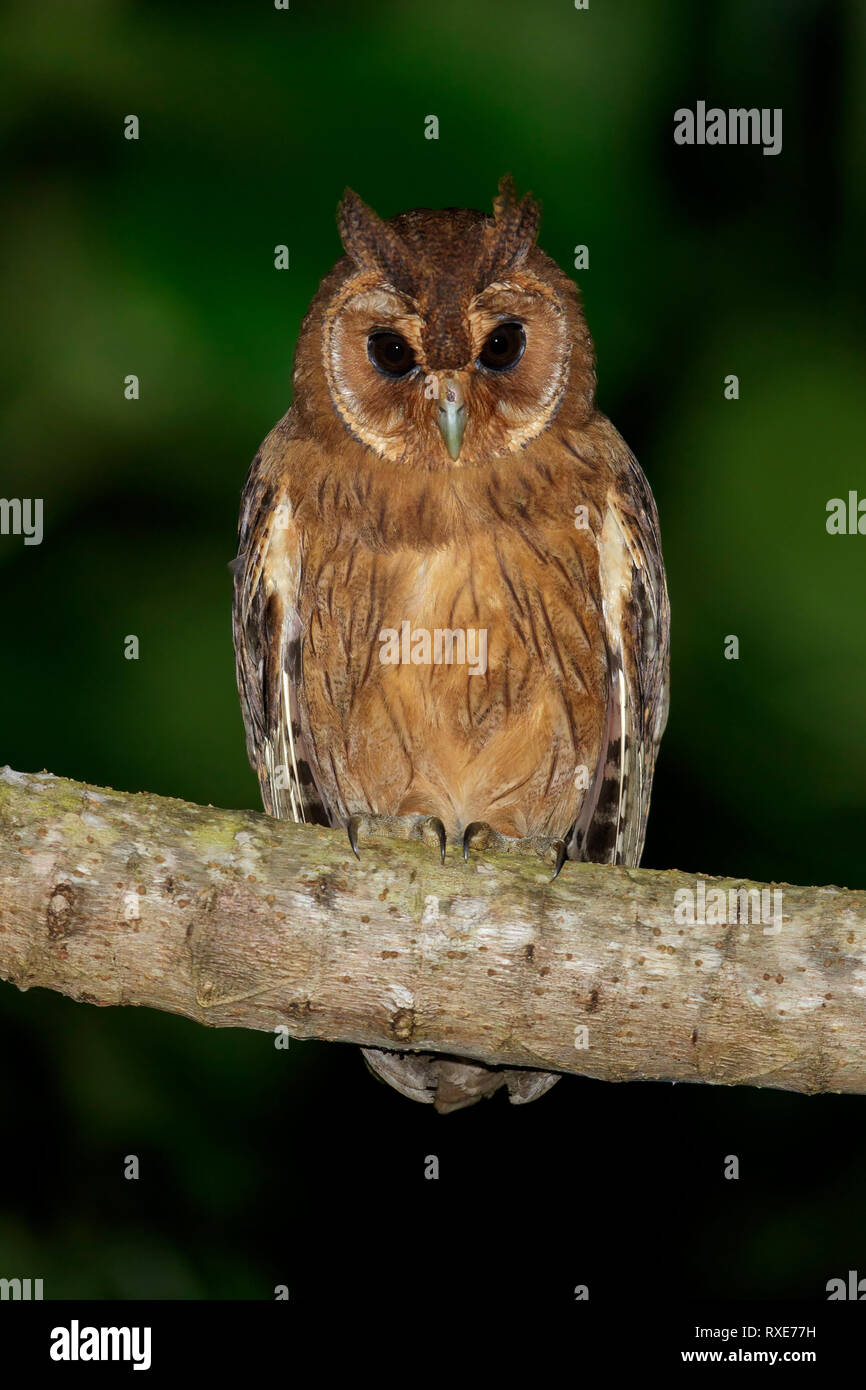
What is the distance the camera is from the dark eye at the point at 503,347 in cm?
293

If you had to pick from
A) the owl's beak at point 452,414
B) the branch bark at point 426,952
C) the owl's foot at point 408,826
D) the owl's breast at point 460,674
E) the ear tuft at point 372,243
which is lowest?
the branch bark at point 426,952

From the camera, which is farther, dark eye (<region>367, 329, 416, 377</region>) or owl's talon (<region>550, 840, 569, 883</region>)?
dark eye (<region>367, 329, 416, 377</region>)

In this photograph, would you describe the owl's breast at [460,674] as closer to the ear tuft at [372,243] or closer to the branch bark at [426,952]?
the ear tuft at [372,243]

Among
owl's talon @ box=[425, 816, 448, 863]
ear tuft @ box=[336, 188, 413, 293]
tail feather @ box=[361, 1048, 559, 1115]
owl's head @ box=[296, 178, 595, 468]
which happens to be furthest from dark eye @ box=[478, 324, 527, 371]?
tail feather @ box=[361, 1048, 559, 1115]

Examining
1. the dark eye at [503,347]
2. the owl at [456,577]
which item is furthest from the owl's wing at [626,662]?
the dark eye at [503,347]

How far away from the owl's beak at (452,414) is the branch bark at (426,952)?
38.9 inches

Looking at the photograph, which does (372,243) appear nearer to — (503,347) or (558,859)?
(503,347)

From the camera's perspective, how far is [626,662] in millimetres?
3238

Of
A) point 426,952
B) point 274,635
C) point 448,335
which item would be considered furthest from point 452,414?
point 426,952

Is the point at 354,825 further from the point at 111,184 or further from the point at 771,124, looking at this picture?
the point at 771,124

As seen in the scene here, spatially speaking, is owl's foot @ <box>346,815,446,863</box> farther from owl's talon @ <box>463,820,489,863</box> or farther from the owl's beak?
the owl's beak

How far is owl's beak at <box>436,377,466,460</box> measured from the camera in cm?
287

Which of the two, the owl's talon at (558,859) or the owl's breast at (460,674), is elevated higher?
the owl's breast at (460,674)

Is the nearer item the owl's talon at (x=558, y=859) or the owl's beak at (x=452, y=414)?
the owl's talon at (x=558, y=859)
